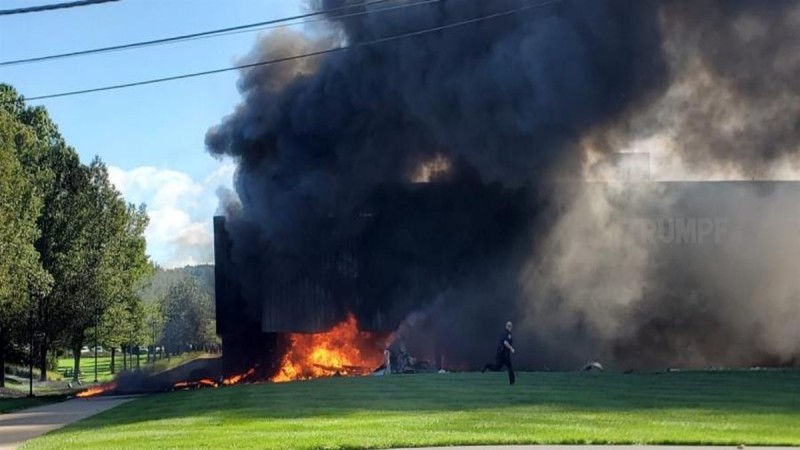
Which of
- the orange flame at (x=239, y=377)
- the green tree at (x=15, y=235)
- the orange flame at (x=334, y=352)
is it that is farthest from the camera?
the green tree at (x=15, y=235)

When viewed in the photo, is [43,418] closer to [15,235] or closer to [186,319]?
[15,235]

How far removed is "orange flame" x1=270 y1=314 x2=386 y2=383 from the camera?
3231 centimetres

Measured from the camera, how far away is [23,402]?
29359 millimetres

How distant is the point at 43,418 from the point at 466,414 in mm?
10583

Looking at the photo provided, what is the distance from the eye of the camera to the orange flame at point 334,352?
32312 mm

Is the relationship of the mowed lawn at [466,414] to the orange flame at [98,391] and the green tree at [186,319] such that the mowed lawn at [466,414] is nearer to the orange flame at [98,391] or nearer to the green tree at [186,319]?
the orange flame at [98,391]

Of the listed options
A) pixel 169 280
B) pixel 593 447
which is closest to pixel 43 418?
pixel 593 447

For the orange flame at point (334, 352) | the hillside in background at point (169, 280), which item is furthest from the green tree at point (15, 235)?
the hillside in background at point (169, 280)

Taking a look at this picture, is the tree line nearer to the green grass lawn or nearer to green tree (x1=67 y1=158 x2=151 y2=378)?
green tree (x1=67 y1=158 x2=151 y2=378)

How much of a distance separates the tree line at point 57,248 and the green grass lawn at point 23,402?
15.0ft

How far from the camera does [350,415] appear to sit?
1742 centimetres

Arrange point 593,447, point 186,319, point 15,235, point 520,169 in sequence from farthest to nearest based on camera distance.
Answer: point 186,319
point 15,235
point 520,169
point 593,447

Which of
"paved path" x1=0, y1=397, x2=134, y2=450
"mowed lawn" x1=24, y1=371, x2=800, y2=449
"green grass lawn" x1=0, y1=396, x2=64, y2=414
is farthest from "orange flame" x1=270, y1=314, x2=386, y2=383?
"mowed lawn" x1=24, y1=371, x2=800, y2=449

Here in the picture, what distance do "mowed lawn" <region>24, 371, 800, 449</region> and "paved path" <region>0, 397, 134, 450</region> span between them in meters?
0.64
